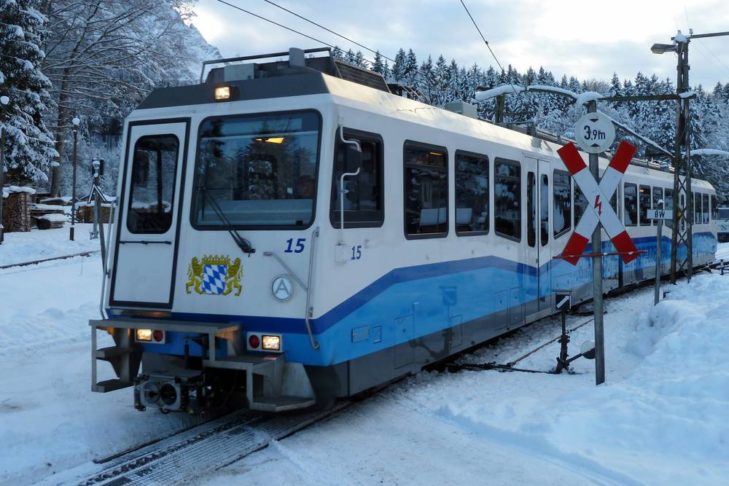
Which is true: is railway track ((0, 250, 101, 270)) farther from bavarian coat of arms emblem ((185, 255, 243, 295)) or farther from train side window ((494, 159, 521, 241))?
bavarian coat of arms emblem ((185, 255, 243, 295))

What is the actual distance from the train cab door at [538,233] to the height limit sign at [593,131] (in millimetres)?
3294

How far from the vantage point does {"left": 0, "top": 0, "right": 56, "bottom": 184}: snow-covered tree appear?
27328 millimetres

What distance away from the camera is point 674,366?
7.30 metres

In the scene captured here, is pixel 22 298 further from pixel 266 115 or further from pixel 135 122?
pixel 266 115

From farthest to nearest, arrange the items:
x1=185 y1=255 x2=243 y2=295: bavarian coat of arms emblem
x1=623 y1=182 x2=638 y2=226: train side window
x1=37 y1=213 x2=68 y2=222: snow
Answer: x1=37 y1=213 x2=68 y2=222: snow, x1=623 y1=182 x2=638 y2=226: train side window, x1=185 y1=255 x2=243 y2=295: bavarian coat of arms emblem

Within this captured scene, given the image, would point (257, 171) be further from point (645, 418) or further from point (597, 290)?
point (645, 418)

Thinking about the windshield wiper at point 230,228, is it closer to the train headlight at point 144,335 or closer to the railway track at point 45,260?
the train headlight at point 144,335

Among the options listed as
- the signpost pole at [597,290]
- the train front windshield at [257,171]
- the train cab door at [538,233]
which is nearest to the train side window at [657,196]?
the train cab door at [538,233]

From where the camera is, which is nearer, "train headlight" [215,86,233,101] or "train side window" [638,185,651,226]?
"train headlight" [215,86,233,101]

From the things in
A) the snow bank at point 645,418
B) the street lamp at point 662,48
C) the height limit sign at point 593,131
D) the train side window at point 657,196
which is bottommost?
the snow bank at point 645,418

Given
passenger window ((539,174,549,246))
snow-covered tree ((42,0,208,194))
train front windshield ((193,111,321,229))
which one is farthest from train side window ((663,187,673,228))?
snow-covered tree ((42,0,208,194))

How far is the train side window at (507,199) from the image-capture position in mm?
9680

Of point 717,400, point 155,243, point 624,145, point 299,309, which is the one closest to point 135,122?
point 155,243

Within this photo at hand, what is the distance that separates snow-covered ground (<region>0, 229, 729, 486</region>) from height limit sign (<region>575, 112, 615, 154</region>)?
7.63 feet
